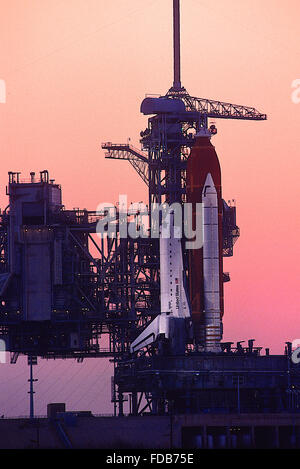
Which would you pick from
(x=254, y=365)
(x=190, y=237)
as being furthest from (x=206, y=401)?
(x=190, y=237)

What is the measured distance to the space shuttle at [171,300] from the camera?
618 ft

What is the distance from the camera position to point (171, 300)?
19138 cm

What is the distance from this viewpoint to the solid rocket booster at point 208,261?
19038cm

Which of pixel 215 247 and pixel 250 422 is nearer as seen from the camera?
pixel 250 422

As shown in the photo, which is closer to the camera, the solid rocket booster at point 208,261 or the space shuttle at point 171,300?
the space shuttle at point 171,300

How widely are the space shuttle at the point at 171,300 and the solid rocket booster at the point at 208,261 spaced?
1.40 meters

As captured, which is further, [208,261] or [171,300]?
[171,300]

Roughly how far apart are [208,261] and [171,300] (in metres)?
5.17

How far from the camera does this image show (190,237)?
640 feet

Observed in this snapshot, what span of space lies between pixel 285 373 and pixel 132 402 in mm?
19349
